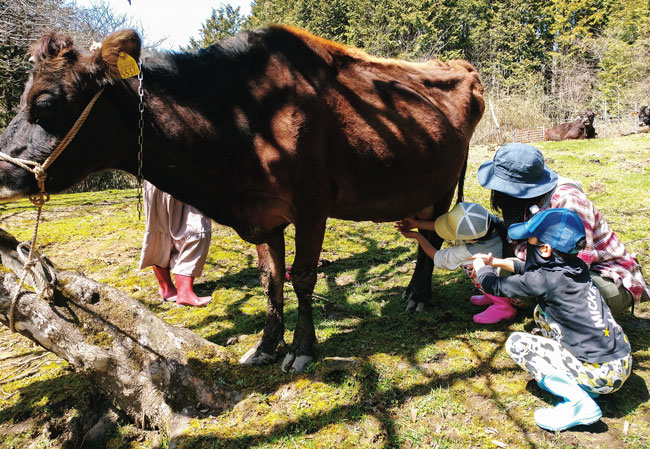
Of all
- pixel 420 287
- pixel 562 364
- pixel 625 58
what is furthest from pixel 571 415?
pixel 625 58

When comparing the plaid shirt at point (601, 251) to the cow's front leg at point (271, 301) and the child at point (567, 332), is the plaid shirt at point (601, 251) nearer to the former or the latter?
the child at point (567, 332)

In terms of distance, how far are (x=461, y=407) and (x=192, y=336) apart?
1.93 meters

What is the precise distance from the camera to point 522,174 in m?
3.11

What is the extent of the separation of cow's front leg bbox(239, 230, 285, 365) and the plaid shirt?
222cm

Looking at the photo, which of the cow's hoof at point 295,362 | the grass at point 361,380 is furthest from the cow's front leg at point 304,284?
the grass at point 361,380

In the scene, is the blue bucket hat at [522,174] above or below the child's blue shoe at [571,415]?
above

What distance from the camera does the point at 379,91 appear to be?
3.51 meters

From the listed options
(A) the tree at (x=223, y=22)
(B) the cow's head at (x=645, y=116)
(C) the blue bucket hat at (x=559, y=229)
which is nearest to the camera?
(C) the blue bucket hat at (x=559, y=229)

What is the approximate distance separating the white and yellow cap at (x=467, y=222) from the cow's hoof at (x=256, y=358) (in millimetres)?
1919

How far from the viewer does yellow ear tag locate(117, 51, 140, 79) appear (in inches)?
100

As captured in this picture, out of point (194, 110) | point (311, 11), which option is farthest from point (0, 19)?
point (311, 11)

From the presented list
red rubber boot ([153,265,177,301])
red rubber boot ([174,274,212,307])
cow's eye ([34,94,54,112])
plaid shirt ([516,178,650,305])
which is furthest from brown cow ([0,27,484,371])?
red rubber boot ([153,265,177,301])

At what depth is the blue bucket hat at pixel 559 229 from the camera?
235cm

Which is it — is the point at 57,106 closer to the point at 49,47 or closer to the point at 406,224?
the point at 49,47
